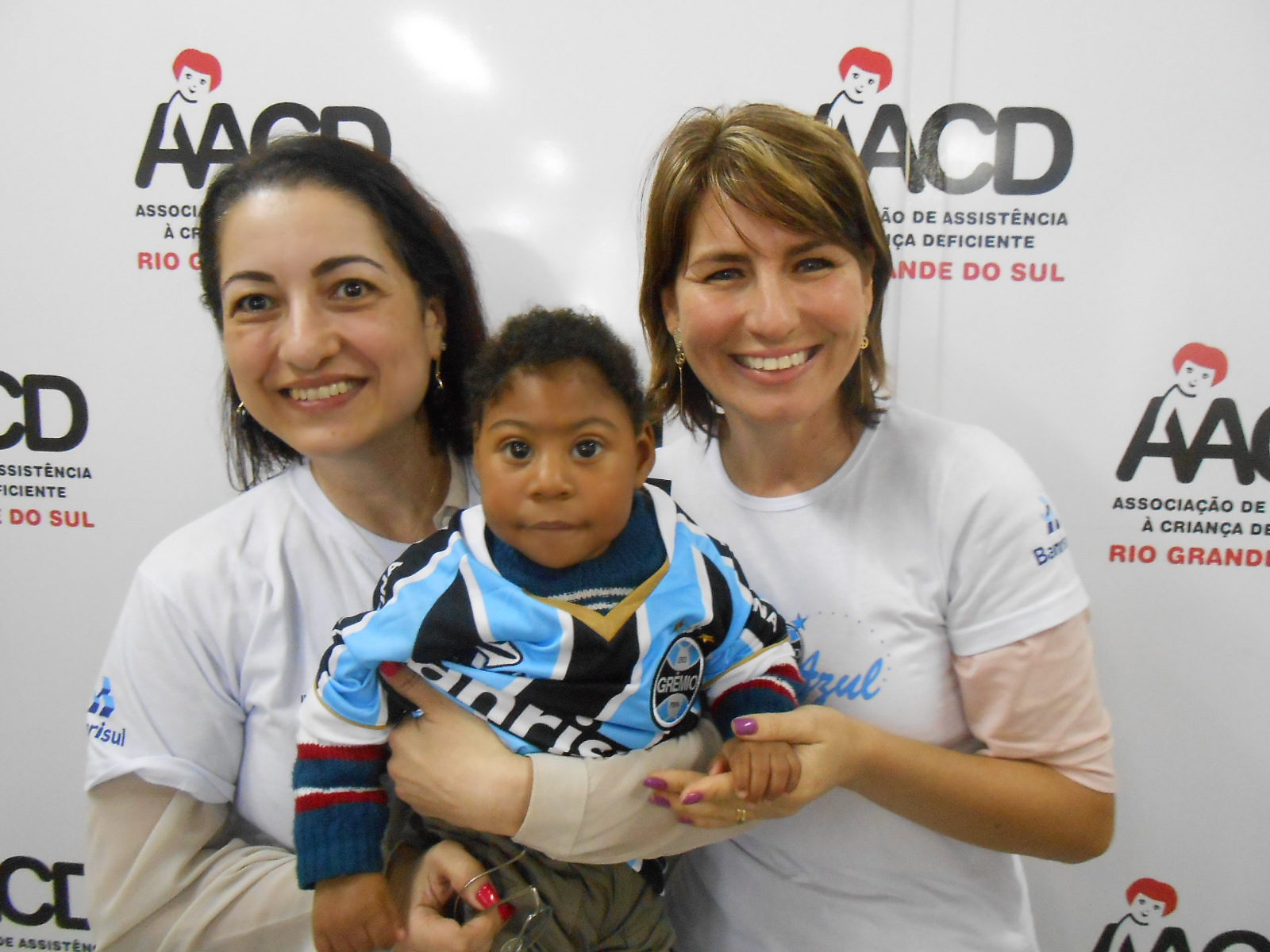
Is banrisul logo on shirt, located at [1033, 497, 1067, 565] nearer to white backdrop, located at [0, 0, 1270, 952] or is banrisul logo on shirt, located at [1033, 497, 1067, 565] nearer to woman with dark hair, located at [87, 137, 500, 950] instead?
white backdrop, located at [0, 0, 1270, 952]

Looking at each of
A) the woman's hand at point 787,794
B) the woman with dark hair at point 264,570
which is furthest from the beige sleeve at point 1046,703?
the woman with dark hair at point 264,570

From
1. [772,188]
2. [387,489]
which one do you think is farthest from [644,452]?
[387,489]

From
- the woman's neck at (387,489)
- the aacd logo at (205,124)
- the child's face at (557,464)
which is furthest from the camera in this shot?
the aacd logo at (205,124)

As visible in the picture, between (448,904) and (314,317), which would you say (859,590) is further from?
(314,317)

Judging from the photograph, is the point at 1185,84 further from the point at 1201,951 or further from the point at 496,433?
the point at 1201,951

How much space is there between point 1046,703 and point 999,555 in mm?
218

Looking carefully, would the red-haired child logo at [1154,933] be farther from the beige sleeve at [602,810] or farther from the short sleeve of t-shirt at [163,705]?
the short sleeve of t-shirt at [163,705]

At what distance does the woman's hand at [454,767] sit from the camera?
95 centimetres

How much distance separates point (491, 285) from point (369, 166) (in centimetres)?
51

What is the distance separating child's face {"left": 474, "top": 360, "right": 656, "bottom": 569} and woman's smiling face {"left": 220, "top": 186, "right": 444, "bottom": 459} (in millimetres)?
288

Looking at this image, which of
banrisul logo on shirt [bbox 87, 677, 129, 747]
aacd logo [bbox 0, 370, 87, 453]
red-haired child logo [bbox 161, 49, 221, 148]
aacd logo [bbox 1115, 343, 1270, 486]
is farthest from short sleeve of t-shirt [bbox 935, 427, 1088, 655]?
aacd logo [bbox 0, 370, 87, 453]

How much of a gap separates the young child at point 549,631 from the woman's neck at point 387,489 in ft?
0.86

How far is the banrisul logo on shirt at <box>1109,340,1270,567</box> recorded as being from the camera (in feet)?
5.16

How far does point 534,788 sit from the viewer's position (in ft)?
3.08
